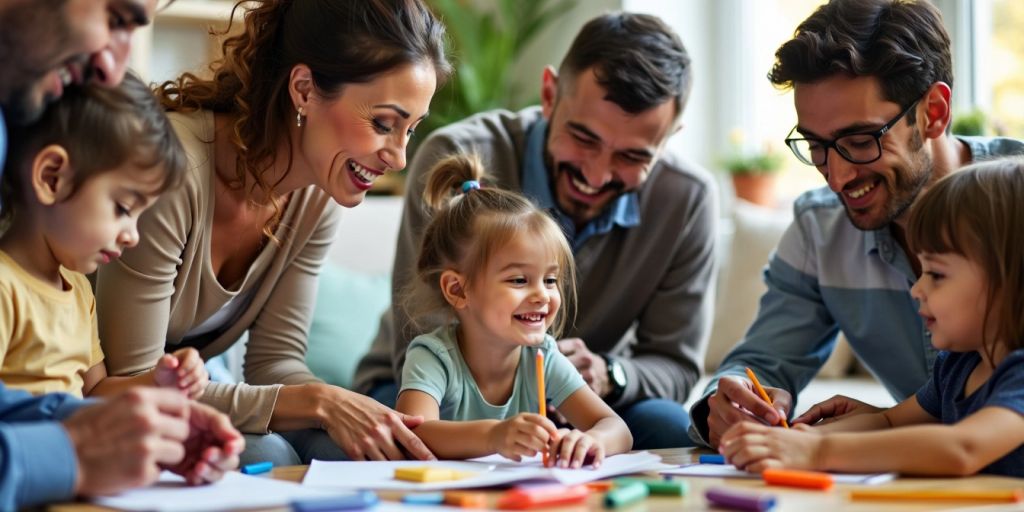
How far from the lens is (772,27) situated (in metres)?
4.22

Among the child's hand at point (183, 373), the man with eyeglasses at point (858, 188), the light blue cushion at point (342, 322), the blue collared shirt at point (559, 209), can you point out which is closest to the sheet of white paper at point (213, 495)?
the child's hand at point (183, 373)

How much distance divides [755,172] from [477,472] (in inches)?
109

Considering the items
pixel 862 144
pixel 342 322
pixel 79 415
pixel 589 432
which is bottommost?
pixel 342 322

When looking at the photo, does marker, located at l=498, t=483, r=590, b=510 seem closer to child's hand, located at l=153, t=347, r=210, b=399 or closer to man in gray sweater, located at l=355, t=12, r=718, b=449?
child's hand, located at l=153, t=347, r=210, b=399

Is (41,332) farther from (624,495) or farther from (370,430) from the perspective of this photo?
(624,495)

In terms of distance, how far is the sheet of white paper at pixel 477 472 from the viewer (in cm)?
130

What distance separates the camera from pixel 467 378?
5.86 ft

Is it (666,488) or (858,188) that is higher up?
(858,188)

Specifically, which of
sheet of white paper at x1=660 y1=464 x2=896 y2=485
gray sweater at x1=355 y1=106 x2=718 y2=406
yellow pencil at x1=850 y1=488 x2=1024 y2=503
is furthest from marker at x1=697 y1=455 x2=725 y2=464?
gray sweater at x1=355 y1=106 x2=718 y2=406

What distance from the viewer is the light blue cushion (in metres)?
3.19

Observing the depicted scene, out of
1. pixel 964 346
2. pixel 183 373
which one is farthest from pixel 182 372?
pixel 964 346

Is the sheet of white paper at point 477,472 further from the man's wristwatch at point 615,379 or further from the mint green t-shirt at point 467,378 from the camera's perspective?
the man's wristwatch at point 615,379

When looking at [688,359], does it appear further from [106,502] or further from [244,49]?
[106,502]

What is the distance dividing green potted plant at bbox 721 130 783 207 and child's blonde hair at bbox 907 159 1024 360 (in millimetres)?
2529
